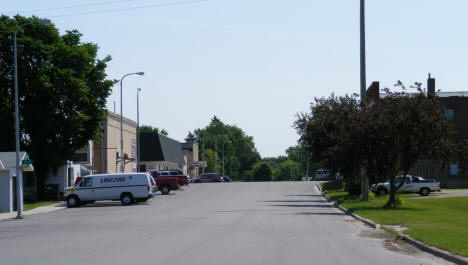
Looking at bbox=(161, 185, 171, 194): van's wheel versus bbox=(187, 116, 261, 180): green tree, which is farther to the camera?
bbox=(187, 116, 261, 180): green tree

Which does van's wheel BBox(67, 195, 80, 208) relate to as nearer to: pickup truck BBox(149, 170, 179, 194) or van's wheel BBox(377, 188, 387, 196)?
pickup truck BBox(149, 170, 179, 194)

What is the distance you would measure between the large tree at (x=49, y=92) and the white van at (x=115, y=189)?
7.58 m

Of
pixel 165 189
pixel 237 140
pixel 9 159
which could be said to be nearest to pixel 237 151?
pixel 237 140

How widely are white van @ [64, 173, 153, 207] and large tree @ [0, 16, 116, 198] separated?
758cm

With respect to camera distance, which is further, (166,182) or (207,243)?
(166,182)

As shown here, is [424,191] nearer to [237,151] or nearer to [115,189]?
[115,189]

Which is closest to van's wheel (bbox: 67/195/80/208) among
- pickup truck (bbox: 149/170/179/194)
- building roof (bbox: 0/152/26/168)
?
building roof (bbox: 0/152/26/168)

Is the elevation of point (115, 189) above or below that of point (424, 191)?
above

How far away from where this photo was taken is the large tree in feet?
148

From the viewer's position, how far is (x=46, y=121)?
1797 inches

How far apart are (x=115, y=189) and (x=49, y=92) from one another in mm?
10359

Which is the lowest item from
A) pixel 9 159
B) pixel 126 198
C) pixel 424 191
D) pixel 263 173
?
pixel 263 173

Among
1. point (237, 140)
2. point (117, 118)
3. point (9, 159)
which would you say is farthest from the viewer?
point (237, 140)

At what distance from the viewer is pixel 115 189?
40250mm
